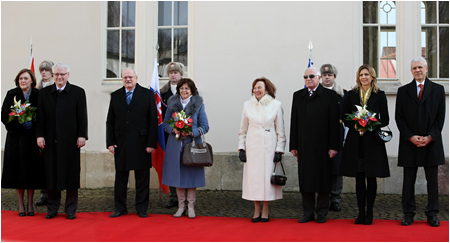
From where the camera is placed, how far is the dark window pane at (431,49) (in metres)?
8.77

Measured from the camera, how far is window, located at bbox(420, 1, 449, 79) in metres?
8.75

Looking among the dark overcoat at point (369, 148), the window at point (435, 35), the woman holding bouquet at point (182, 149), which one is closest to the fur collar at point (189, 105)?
the woman holding bouquet at point (182, 149)

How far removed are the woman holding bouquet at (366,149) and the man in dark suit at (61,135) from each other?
347 cm

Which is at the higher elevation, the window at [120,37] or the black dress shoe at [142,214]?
the window at [120,37]

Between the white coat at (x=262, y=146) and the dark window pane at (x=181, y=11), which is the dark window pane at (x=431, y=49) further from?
the dark window pane at (x=181, y=11)

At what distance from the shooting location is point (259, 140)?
244 inches

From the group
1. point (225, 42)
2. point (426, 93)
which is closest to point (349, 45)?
point (225, 42)

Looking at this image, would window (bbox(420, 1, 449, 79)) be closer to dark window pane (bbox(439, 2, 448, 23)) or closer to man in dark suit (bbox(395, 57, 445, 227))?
dark window pane (bbox(439, 2, 448, 23))

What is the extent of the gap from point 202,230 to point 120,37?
5141mm

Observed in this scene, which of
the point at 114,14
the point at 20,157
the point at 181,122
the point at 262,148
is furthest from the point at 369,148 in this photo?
the point at 114,14

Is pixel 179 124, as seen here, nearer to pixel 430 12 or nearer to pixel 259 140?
pixel 259 140

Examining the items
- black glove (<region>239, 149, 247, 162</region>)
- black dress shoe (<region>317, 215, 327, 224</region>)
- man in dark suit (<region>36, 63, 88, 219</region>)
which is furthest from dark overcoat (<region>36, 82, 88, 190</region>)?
black dress shoe (<region>317, 215, 327, 224</region>)

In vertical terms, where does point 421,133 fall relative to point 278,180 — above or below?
above

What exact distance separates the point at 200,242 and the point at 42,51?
19.7 ft
